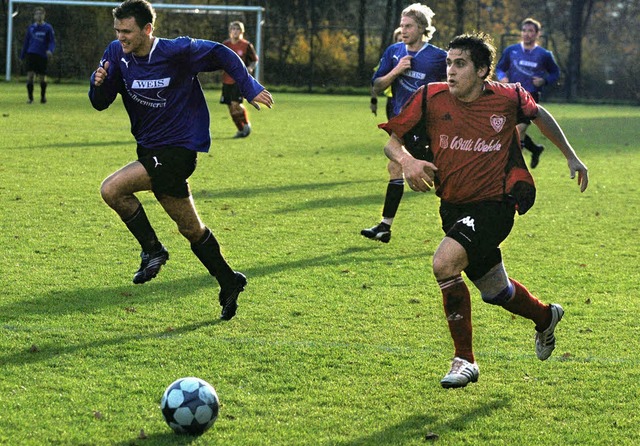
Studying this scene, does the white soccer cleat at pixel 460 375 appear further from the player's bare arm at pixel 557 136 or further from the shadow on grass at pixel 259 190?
the shadow on grass at pixel 259 190

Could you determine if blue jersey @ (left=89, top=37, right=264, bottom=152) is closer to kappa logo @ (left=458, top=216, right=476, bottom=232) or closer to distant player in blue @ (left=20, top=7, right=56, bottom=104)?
kappa logo @ (left=458, top=216, right=476, bottom=232)

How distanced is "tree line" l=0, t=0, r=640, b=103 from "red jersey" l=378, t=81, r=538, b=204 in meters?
29.9

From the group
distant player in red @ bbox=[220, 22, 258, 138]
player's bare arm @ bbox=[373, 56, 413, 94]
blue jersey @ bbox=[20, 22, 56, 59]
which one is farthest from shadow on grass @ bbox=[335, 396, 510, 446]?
blue jersey @ bbox=[20, 22, 56, 59]

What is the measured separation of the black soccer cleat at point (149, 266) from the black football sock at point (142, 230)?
0.12 feet

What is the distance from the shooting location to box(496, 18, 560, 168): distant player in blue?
15664 mm

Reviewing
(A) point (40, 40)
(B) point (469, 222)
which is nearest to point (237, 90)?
(A) point (40, 40)

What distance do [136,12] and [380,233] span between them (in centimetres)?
386

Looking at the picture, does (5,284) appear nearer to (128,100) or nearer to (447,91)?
(128,100)

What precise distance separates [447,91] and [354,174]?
9408 millimetres

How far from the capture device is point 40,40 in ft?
76.6

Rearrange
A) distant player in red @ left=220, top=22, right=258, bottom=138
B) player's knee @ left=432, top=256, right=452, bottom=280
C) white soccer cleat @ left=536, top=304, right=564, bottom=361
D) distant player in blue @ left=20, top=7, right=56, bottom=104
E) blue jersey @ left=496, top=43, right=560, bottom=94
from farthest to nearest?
distant player in blue @ left=20, top=7, right=56, bottom=104, distant player in red @ left=220, top=22, right=258, bottom=138, blue jersey @ left=496, top=43, right=560, bottom=94, white soccer cleat @ left=536, top=304, right=564, bottom=361, player's knee @ left=432, top=256, right=452, bottom=280

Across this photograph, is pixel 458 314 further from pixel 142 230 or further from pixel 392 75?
pixel 392 75

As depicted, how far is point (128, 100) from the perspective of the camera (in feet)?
22.8

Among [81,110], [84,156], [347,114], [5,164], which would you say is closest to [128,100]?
[5,164]
